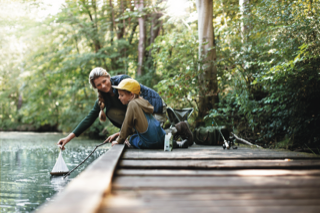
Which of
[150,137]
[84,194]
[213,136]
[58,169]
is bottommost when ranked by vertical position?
[58,169]

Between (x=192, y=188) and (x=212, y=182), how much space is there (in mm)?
221

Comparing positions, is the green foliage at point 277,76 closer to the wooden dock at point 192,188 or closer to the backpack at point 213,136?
the backpack at point 213,136

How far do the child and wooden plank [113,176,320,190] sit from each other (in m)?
1.68

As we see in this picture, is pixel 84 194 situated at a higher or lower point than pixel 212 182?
higher

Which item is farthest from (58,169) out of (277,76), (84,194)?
(84,194)

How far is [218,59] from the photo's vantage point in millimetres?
8156

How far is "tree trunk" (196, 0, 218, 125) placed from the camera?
8094 millimetres

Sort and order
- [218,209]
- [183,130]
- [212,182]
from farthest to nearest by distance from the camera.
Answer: [183,130], [212,182], [218,209]

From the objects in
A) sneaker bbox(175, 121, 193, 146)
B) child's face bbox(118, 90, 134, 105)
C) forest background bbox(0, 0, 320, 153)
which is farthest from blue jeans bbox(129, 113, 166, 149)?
forest background bbox(0, 0, 320, 153)

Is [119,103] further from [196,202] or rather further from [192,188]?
[196,202]

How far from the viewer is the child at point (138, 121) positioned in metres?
3.76

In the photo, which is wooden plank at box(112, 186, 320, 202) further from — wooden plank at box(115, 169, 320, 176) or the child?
the child

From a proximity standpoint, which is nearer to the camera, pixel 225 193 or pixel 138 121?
pixel 225 193

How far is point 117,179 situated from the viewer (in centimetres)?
205
